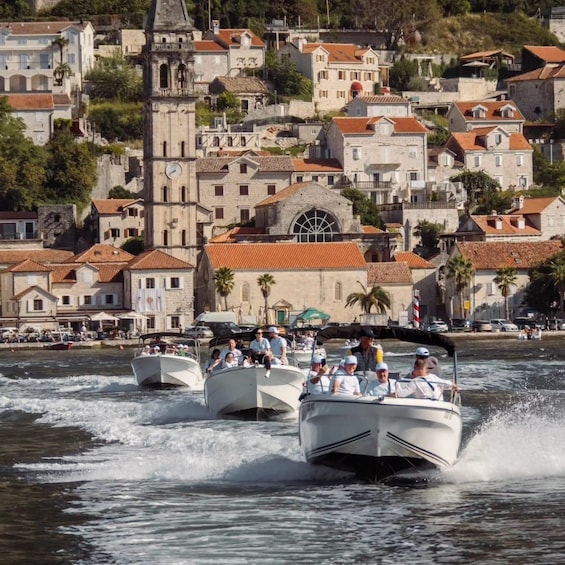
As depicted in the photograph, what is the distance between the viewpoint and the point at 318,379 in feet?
113

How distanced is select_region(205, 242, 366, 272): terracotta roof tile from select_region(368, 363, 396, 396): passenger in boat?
84720 mm

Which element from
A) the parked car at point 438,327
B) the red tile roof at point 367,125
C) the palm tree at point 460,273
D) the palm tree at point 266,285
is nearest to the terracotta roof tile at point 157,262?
the palm tree at point 266,285

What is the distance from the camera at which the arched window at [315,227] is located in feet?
414

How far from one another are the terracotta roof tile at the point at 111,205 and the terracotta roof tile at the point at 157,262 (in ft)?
38.0

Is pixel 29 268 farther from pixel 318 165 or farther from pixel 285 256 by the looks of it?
pixel 318 165

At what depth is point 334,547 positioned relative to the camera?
91.2ft

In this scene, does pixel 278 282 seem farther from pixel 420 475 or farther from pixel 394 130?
pixel 420 475

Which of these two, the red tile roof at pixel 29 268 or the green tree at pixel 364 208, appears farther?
the green tree at pixel 364 208

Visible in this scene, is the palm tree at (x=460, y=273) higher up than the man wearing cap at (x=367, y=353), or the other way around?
the palm tree at (x=460, y=273)

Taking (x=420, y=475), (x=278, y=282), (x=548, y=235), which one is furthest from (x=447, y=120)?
(x=420, y=475)

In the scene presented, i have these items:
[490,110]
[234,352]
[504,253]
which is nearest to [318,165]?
[490,110]

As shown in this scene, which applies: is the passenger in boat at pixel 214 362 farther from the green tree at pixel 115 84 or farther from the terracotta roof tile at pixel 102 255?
the green tree at pixel 115 84

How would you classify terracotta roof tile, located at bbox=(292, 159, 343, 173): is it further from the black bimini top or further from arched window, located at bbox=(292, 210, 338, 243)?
the black bimini top

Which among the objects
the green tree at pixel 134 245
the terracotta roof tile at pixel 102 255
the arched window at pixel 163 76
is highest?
the arched window at pixel 163 76
